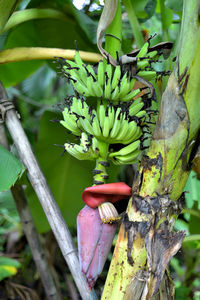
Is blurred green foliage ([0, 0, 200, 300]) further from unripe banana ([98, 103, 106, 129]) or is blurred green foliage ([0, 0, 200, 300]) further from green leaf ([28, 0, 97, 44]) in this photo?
unripe banana ([98, 103, 106, 129])

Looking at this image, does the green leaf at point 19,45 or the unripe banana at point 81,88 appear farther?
the green leaf at point 19,45

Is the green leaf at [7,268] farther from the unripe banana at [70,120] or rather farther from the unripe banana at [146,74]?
the unripe banana at [146,74]

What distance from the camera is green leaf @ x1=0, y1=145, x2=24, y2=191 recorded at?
24.0 inches

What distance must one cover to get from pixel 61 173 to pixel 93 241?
0.45 meters

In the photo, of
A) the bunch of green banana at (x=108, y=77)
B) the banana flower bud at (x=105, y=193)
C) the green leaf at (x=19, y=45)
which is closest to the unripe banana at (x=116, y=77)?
the bunch of green banana at (x=108, y=77)

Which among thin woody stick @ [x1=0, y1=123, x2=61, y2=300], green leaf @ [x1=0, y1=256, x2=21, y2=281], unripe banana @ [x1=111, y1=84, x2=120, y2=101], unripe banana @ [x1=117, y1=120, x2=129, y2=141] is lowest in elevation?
green leaf @ [x1=0, y1=256, x2=21, y2=281]

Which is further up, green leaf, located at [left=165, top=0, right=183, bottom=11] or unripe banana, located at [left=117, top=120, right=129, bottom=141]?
green leaf, located at [left=165, top=0, right=183, bottom=11]

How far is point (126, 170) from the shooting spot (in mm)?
1312

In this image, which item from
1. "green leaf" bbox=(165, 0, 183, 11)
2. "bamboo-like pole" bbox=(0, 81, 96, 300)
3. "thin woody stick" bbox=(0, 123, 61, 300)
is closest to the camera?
"bamboo-like pole" bbox=(0, 81, 96, 300)

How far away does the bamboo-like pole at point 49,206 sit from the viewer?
22.4 inches

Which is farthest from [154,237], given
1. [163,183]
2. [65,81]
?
[65,81]

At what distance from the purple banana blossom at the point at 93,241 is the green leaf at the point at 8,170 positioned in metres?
0.18

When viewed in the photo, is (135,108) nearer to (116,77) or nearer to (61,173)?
(116,77)

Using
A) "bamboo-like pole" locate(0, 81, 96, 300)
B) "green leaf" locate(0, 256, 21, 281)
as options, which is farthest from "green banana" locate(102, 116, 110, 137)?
"green leaf" locate(0, 256, 21, 281)
